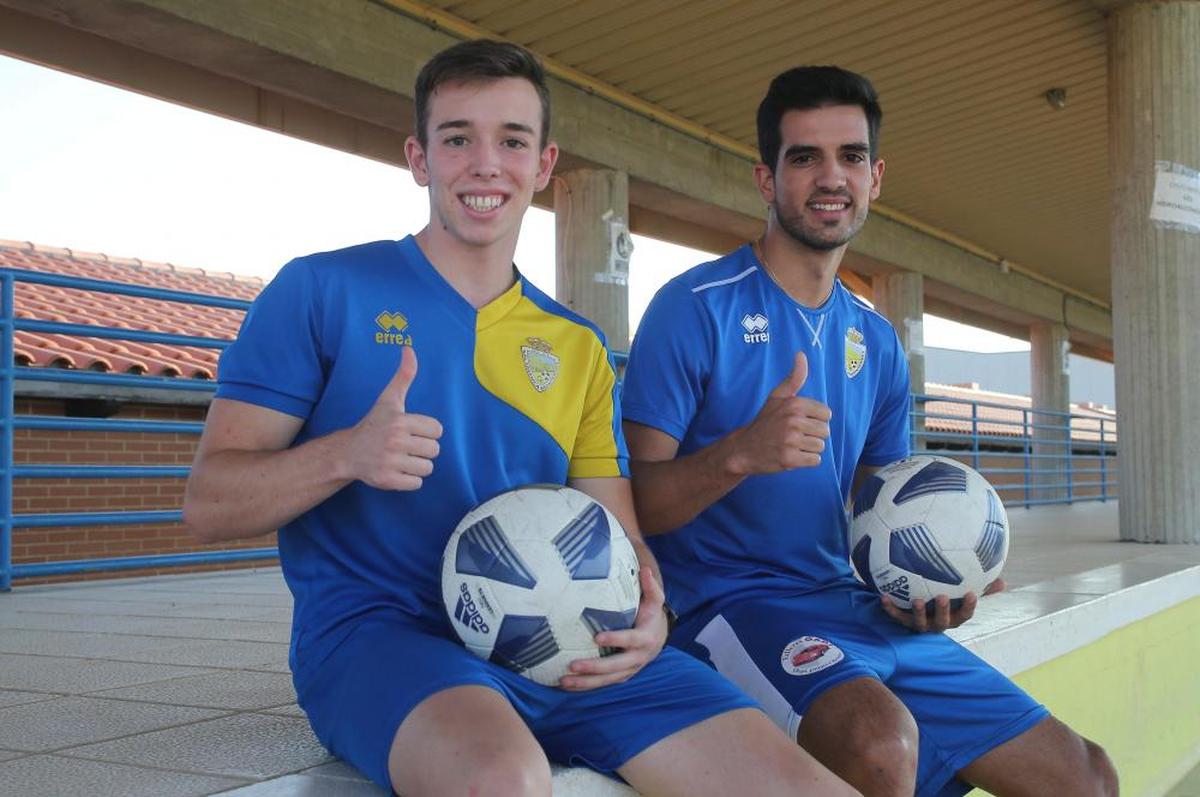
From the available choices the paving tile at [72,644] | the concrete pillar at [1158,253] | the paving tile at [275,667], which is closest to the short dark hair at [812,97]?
the paving tile at [275,667]

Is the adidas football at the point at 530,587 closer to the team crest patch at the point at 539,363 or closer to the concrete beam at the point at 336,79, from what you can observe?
the team crest patch at the point at 539,363

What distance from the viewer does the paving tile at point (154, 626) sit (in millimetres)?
3883

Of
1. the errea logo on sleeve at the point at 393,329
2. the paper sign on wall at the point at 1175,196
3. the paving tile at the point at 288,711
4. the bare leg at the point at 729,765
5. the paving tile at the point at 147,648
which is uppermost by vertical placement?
the paper sign on wall at the point at 1175,196

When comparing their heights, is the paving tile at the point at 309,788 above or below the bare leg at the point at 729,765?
below

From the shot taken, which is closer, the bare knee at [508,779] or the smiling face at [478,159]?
the bare knee at [508,779]

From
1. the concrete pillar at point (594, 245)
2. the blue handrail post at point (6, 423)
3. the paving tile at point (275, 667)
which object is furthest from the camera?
the concrete pillar at point (594, 245)

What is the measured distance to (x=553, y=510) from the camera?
1979 millimetres

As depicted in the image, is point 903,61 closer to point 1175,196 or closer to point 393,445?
point 1175,196

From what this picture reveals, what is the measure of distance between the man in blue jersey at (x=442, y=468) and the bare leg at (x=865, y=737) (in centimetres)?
27

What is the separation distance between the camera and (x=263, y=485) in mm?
1820

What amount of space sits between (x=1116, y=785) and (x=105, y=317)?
1013 cm

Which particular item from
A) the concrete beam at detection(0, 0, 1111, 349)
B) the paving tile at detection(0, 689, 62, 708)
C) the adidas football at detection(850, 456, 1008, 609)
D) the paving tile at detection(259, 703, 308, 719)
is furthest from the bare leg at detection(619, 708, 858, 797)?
the concrete beam at detection(0, 0, 1111, 349)

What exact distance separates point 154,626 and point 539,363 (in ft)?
8.43

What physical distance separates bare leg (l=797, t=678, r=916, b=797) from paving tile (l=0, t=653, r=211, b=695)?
1.67 meters
